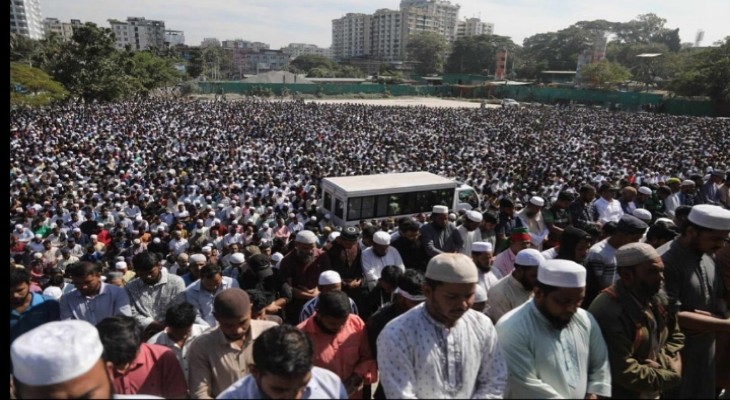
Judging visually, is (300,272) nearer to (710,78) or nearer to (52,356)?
(52,356)

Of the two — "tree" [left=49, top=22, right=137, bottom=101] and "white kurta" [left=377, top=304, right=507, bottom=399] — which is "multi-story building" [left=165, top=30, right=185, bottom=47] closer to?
"tree" [left=49, top=22, right=137, bottom=101]

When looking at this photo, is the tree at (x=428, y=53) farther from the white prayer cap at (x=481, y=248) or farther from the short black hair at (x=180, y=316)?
the short black hair at (x=180, y=316)

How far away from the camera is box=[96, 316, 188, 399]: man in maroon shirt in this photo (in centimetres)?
217

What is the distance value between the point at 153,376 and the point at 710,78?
4711cm

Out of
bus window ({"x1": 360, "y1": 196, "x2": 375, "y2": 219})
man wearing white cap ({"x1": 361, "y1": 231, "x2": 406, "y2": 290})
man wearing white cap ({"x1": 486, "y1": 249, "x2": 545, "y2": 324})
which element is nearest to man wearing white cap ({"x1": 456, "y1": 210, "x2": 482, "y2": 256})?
man wearing white cap ({"x1": 361, "y1": 231, "x2": 406, "y2": 290})

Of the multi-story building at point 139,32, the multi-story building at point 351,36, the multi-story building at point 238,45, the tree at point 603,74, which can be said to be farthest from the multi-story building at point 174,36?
the tree at point 603,74

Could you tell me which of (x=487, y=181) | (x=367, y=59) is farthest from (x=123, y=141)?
(x=367, y=59)

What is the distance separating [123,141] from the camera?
49.3 ft

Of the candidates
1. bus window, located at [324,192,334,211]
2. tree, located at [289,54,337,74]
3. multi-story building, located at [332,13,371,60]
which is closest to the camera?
bus window, located at [324,192,334,211]

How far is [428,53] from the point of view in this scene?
8869 centimetres

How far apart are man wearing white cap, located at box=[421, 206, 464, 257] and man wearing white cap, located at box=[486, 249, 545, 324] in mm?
1784

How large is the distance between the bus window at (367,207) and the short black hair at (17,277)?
780cm

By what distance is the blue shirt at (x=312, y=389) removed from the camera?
177 cm

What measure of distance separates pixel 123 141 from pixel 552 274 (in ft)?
52.2
